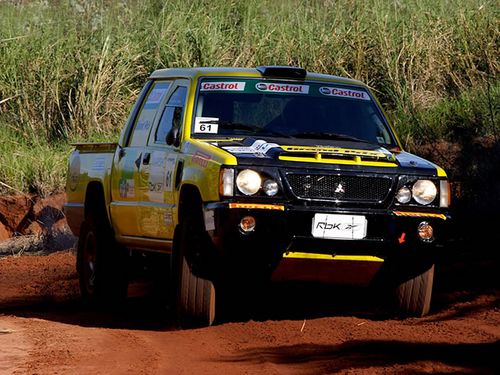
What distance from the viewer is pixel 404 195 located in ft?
28.6

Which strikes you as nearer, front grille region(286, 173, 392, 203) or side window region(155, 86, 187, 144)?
front grille region(286, 173, 392, 203)

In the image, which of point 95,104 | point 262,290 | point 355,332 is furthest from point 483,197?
point 95,104

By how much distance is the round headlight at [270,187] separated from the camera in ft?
27.6

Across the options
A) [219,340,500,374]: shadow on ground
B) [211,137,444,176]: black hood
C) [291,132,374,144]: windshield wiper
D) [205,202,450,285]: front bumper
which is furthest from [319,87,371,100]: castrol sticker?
[219,340,500,374]: shadow on ground

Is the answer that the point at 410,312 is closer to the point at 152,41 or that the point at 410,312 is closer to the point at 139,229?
the point at 139,229

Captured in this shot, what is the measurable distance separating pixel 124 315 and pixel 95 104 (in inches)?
343

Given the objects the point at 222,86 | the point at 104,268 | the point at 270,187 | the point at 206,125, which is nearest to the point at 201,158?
the point at 270,187

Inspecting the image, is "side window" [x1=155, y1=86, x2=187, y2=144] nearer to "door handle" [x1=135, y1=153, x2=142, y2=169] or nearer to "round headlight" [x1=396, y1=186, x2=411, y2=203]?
"door handle" [x1=135, y1=153, x2=142, y2=169]

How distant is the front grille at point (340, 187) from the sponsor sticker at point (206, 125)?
45.2 inches

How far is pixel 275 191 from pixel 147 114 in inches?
95.2

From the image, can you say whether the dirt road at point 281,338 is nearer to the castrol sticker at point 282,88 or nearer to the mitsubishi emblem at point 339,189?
the mitsubishi emblem at point 339,189

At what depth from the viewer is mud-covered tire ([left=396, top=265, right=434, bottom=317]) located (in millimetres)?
9148

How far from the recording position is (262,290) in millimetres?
11406

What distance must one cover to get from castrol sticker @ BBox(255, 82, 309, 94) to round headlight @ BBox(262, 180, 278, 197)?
5.03 feet
